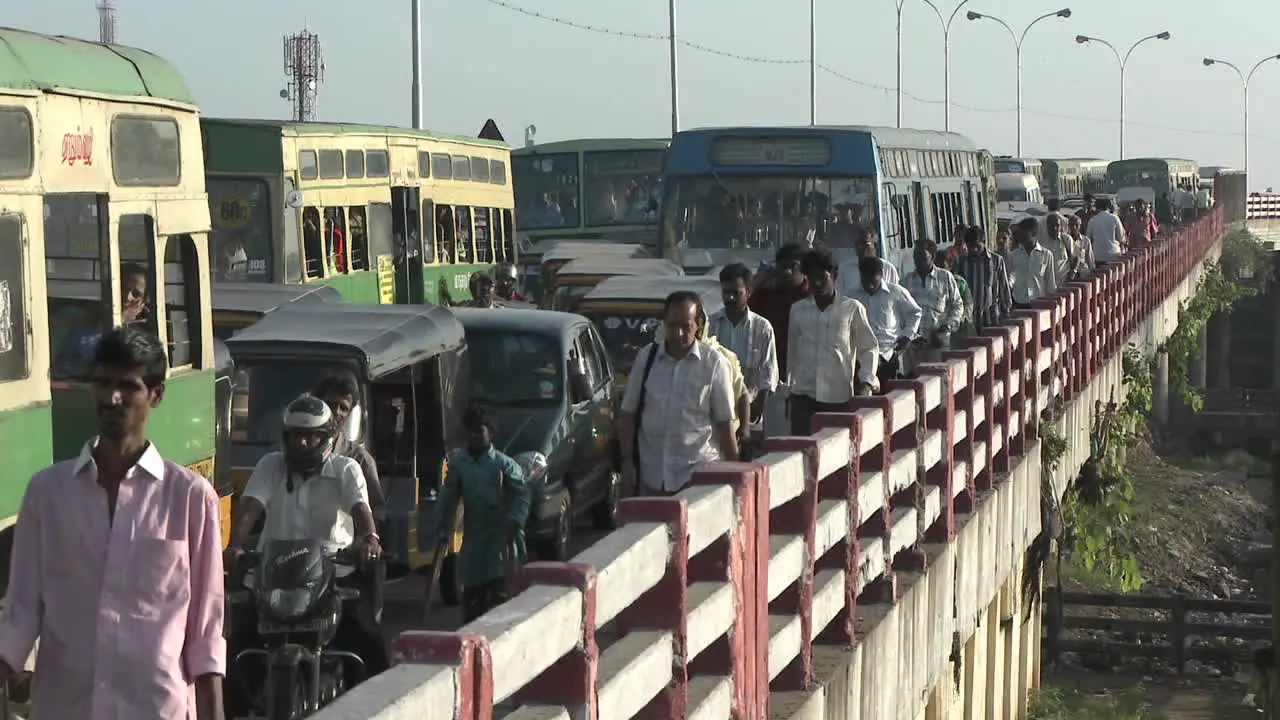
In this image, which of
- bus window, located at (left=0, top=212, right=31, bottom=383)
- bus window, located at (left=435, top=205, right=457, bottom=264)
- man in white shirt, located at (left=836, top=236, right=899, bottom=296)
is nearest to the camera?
bus window, located at (left=0, top=212, right=31, bottom=383)

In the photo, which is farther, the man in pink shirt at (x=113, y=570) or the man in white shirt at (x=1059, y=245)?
the man in white shirt at (x=1059, y=245)

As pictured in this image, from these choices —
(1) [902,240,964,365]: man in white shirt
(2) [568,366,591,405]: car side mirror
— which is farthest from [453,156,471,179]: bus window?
(2) [568,366,591,405]: car side mirror

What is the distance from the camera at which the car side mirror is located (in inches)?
587

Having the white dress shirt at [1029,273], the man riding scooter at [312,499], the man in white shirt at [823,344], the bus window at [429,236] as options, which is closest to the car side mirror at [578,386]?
the man in white shirt at [823,344]

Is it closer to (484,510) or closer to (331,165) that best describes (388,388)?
(484,510)

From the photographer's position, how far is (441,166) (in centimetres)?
2959

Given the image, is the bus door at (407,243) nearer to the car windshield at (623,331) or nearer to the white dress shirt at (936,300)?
the car windshield at (623,331)

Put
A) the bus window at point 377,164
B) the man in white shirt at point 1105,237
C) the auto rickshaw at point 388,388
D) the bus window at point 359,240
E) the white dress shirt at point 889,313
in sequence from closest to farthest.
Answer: the auto rickshaw at point 388,388 < the white dress shirt at point 889,313 < the bus window at point 359,240 < the bus window at point 377,164 < the man in white shirt at point 1105,237

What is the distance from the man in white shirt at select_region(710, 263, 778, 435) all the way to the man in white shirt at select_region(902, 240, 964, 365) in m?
4.52

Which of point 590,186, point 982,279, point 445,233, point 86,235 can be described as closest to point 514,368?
point 86,235

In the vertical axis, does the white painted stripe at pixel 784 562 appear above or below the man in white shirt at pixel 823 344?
below

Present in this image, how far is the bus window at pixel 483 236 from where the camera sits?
30859 mm

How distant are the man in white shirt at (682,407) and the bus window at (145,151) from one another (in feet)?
8.15

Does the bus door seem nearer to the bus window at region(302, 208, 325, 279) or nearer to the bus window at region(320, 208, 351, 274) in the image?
the bus window at region(320, 208, 351, 274)
